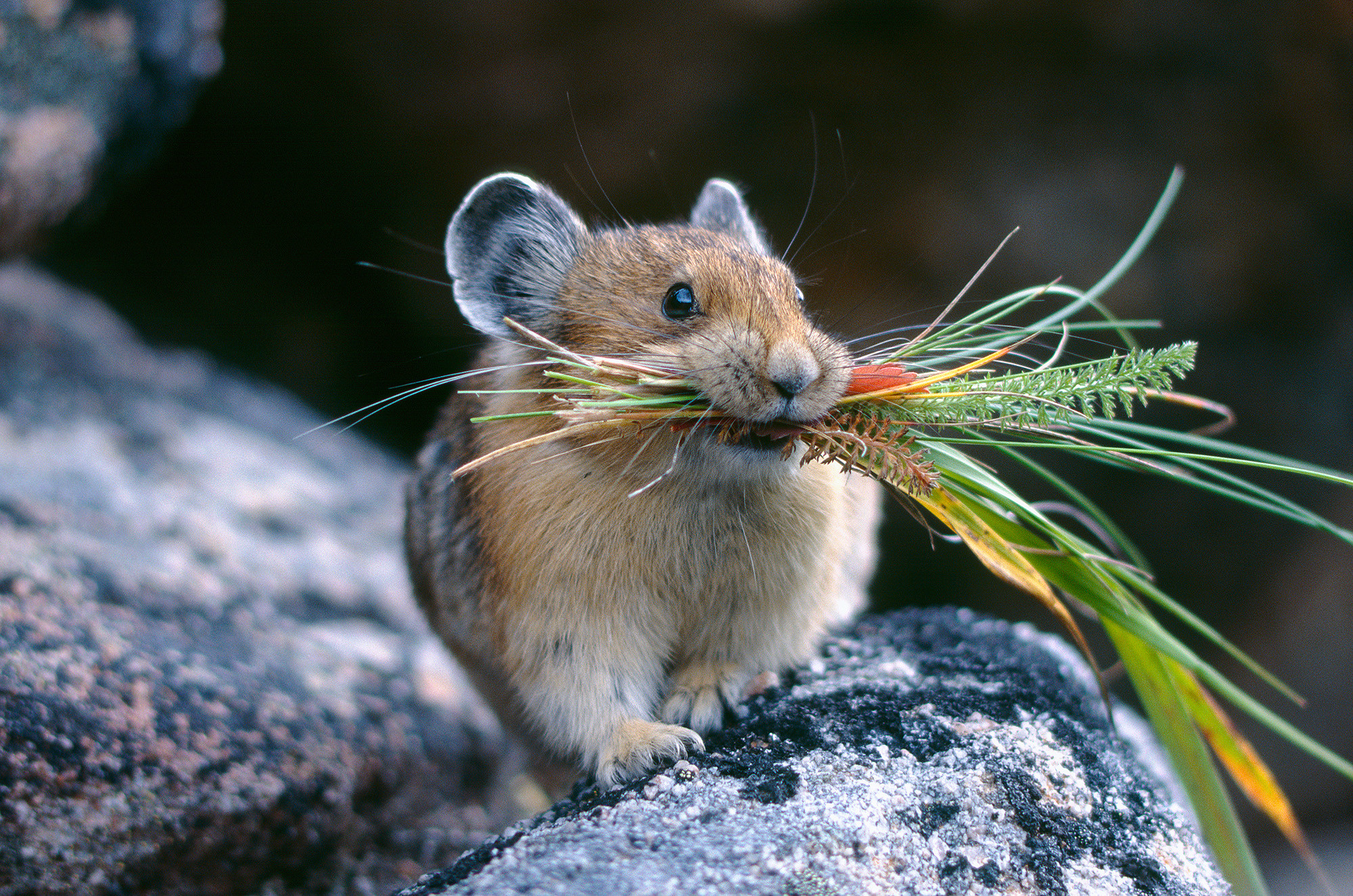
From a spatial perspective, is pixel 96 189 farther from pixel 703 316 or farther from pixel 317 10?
pixel 703 316

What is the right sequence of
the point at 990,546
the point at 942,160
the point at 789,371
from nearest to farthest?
the point at 789,371 → the point at 990,546 → the point at 942,160

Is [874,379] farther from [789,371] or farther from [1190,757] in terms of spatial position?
[1190,757]

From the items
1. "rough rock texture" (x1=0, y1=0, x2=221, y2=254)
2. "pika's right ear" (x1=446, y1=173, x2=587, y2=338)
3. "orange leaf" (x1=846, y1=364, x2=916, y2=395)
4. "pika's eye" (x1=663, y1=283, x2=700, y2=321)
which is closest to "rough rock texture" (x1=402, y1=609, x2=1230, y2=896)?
"orange leaf" (x1=846, y1=364, x2=916, y2=395)

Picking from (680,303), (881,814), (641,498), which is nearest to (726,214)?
(680,303)

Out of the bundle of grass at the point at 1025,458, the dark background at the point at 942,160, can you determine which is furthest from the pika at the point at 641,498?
the dark background at the point at 942,160

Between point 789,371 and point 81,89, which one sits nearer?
point 789,371

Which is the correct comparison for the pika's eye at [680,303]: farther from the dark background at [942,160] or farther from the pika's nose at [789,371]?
the dark background at [942,160]
